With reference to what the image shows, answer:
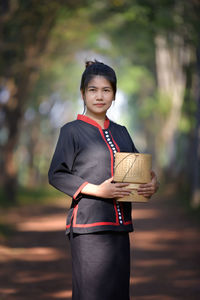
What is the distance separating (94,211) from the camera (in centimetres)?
356

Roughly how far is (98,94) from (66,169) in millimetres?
544

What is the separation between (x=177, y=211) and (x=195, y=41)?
6722 mm

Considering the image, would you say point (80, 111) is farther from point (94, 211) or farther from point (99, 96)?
point (94, 211)

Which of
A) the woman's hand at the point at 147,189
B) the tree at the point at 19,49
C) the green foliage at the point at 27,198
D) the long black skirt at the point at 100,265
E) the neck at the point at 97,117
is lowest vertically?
the green foliage at the point at 27,198

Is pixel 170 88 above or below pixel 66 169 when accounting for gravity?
above

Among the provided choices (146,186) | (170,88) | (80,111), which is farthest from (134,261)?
(170,88)

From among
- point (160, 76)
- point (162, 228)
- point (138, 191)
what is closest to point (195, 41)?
point (162, 228)

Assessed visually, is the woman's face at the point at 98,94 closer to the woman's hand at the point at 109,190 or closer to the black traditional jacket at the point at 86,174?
the black traditional jacket at the point at 86,174

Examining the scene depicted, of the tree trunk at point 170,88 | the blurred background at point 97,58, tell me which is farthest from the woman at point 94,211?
the tree trunk at point 170,88

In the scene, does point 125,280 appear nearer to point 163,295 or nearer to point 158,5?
point 163,295

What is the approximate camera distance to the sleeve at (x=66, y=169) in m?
3.53

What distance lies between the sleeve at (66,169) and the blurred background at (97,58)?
2.82 feet

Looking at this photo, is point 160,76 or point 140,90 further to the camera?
point 140,90

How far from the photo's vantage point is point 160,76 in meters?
34.0
